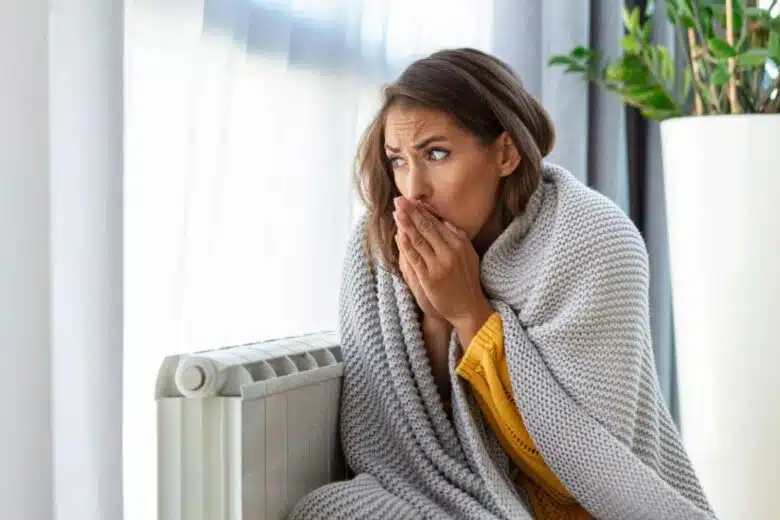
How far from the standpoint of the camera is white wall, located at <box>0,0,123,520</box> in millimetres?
1242

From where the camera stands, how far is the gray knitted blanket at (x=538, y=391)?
Result: 4.57 ft

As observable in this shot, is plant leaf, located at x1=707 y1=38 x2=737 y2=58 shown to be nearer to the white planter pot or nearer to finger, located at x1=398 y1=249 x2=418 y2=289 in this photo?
the white planter pot

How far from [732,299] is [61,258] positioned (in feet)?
4.44

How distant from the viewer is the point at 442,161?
4.80 feet

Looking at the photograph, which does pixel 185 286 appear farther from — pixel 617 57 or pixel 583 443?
pixel 617 57

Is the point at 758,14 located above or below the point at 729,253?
above

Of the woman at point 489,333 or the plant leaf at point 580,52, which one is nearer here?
the woman at point 489,333

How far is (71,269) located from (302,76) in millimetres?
601

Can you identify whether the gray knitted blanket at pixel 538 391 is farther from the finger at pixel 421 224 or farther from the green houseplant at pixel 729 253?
the green houseplant at pixel 729 253

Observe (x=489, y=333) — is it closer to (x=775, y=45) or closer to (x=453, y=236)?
(x=453, y=236)

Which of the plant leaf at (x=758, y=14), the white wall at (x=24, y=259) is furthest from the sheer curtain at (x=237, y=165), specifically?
the plant leaf at (x=758, y=14)

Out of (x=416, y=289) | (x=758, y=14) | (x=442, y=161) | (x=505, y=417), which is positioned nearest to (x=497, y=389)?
(x=505, y=417)

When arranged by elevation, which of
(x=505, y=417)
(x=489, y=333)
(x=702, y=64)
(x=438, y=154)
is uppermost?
(x=702, y=64)

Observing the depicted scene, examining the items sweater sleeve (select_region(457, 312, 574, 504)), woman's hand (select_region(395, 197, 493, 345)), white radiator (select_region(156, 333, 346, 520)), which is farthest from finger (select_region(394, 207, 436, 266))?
white radiator (select_region(156, 333, 346, 520))
